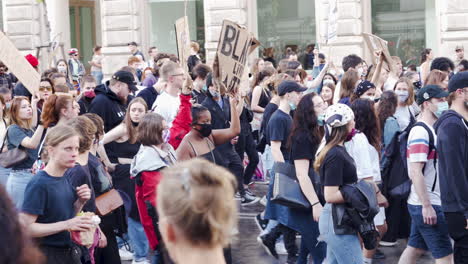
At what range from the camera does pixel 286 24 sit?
23.0 metres

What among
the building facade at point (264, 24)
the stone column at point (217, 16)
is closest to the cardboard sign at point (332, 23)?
the building facade at point (264, 24)

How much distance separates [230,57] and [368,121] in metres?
1.55

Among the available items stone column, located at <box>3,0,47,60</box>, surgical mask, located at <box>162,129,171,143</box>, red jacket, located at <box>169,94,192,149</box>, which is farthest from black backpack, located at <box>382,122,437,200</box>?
stone column, located at <box>3,0,47,60</box>

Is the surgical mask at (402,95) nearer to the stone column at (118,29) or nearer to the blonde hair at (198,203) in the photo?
the blonde hair at (198,203)

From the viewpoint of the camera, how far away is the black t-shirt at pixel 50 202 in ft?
17.0

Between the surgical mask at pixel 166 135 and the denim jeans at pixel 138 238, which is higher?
the surgical mask at pixel 166 135

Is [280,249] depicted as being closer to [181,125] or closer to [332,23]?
[181,125]

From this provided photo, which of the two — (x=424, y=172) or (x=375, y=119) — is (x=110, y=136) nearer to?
(x=375, y=119)

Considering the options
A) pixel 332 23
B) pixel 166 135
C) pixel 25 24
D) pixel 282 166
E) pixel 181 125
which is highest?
pixel 25 24

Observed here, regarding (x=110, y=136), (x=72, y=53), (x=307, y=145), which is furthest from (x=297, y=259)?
(x=72, y=53)

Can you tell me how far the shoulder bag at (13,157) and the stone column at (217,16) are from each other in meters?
14.4

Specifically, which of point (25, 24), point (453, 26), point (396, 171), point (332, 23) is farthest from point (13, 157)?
point (25, 24)

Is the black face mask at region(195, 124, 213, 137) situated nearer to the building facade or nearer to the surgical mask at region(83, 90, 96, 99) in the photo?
the surgical mask at region(83, 90, 96, 99)

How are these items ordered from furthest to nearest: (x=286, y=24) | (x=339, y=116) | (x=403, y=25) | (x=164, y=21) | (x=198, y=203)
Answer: (x=164, y=21) < (x=286, y=24) < (x=403, y=25) < (x=339, y=116) < (x=198, y=203)
